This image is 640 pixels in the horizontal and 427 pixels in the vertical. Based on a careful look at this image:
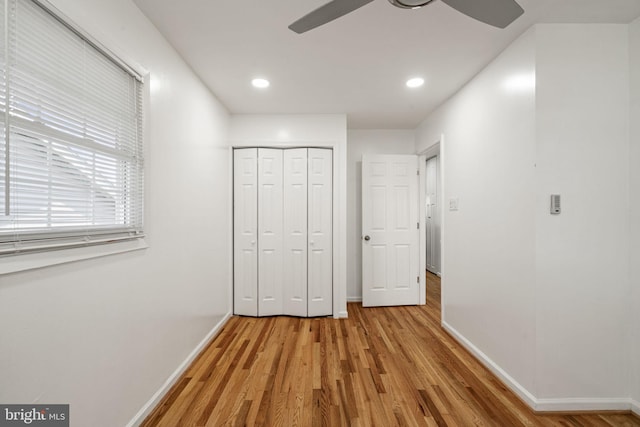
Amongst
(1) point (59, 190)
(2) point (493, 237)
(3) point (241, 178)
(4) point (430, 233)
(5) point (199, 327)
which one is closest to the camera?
(1) point (59, 190)

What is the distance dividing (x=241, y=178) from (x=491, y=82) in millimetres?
2629

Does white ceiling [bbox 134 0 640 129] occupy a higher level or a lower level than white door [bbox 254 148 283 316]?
higher

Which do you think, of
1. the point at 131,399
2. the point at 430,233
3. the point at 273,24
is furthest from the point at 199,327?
the point at 430,233

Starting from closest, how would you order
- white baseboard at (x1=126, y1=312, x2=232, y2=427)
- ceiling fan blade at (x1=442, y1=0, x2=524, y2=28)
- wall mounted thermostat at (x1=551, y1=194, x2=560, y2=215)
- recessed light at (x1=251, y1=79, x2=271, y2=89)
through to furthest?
ceiling fan blade at (x1=442, y1=0, x2=524, y2=28) → white baseboard at (x1=126, y1=312, x2=232, y2=427) → wall mounted thermostat at (x1=551, y1=194, x2=560, y2=215) → recessed light at (x1=251, y1=79, x2=271, y2=89)

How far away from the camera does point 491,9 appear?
1124 mm

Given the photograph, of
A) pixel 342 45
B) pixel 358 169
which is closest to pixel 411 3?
pixel 342 45

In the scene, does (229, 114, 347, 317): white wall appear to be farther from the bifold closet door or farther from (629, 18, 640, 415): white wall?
(629, 18, 640, 415): white wall

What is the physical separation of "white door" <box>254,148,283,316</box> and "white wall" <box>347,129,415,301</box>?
1.09 metres

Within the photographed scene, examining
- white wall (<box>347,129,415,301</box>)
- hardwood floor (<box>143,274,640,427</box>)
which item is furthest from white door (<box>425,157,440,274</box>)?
hardwood floor (<box>143,274,640,427</box>)

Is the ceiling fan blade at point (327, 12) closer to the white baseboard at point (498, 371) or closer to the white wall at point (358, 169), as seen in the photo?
the white baseboard at point (498, 371)

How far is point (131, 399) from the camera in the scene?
147 cm

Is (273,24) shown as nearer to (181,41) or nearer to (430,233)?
(181,41)

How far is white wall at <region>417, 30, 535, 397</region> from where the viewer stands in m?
1.72

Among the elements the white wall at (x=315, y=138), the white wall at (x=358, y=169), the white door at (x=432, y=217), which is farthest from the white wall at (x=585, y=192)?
the white door at (x=432, y=217)
